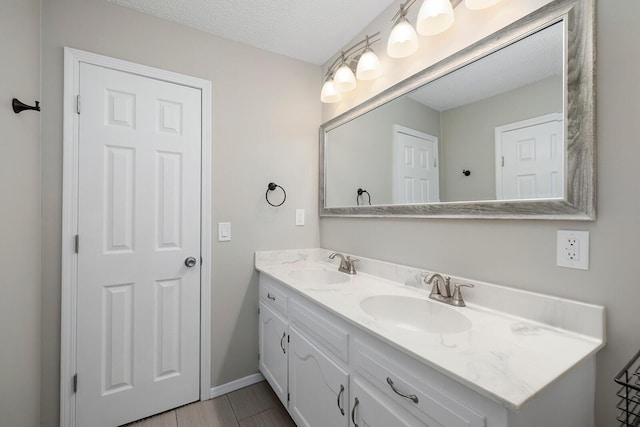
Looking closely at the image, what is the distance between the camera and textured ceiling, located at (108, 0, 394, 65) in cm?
154

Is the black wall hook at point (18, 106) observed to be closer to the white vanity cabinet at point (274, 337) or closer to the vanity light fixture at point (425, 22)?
the white vanity cabinet at point (274, 337)

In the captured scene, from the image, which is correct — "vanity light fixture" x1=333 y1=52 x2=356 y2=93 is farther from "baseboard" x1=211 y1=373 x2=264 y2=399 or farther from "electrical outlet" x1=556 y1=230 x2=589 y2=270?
"baseboard" x1=211 y1=373 x2=264 y2=399

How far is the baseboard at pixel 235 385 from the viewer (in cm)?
178

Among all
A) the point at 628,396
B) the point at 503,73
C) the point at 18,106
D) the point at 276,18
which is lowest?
the point at 628,396

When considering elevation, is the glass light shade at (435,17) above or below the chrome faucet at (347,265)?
above

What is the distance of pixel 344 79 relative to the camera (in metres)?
1.74

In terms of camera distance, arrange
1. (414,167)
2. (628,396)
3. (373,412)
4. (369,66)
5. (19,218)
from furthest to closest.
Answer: (369,66) → (414,167) → (19,218) → (373,412) → (628,396)

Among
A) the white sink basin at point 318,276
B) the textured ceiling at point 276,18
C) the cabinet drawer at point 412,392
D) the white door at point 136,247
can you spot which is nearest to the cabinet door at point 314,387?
the cabinet drawer at point 412,392

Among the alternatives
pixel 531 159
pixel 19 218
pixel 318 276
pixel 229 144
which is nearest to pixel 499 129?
pixel 531 159

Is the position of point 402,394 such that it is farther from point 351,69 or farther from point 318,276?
point 351,69

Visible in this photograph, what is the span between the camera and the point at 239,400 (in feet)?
5.73

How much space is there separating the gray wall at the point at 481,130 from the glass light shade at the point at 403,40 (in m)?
0.37

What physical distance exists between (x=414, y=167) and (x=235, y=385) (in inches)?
72.1

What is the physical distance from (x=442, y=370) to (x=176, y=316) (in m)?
1.59
